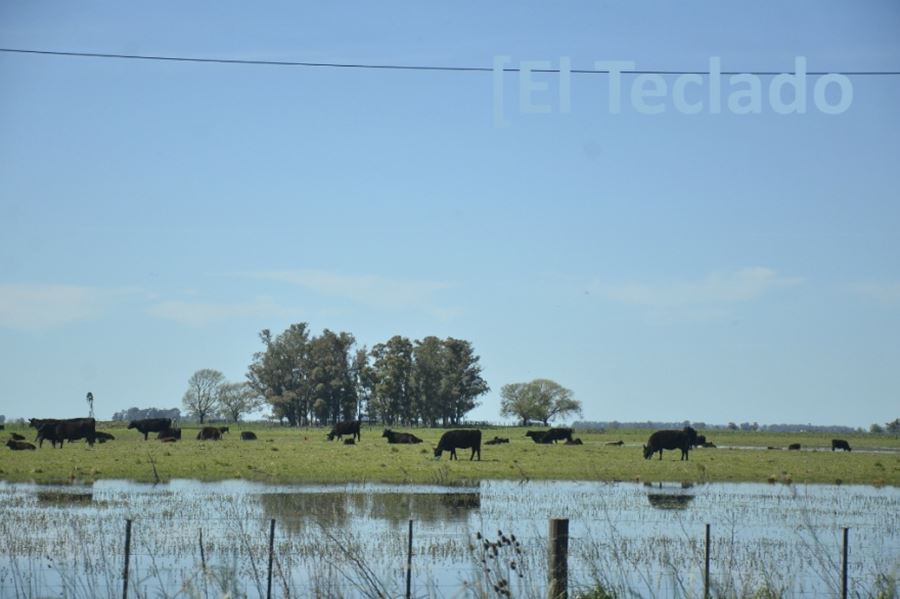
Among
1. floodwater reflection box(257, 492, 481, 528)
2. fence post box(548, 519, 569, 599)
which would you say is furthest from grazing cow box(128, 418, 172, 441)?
fence post box(548, 519, 569, 599)

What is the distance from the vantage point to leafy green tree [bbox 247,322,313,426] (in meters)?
129

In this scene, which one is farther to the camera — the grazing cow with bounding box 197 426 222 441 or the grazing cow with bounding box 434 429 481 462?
the grazing cow with bounding box 197 426 222 441

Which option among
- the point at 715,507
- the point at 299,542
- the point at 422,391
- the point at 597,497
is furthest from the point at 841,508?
the point at 422,391

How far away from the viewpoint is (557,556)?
396 inches

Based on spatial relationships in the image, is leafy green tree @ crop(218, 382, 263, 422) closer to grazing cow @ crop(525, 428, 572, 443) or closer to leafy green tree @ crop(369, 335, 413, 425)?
leafy green tree @ crop(369, 335, 413, 425)

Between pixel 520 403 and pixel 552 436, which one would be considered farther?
pixel 520 403

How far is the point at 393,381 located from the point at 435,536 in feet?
345

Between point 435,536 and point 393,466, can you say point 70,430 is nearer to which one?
point 393,466

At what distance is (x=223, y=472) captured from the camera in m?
36.9

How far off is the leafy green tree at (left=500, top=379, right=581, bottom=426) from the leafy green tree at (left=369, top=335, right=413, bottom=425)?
122ft

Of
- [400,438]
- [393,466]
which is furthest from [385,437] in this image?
[393,466]

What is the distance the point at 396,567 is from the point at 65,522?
A: 28.6ft

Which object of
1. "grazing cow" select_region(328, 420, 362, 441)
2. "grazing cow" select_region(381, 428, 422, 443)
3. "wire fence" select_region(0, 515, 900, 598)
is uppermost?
"grazing cow" select_region(328, 420, 362, 441)

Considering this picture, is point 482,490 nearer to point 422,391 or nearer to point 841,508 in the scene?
point 841,508
